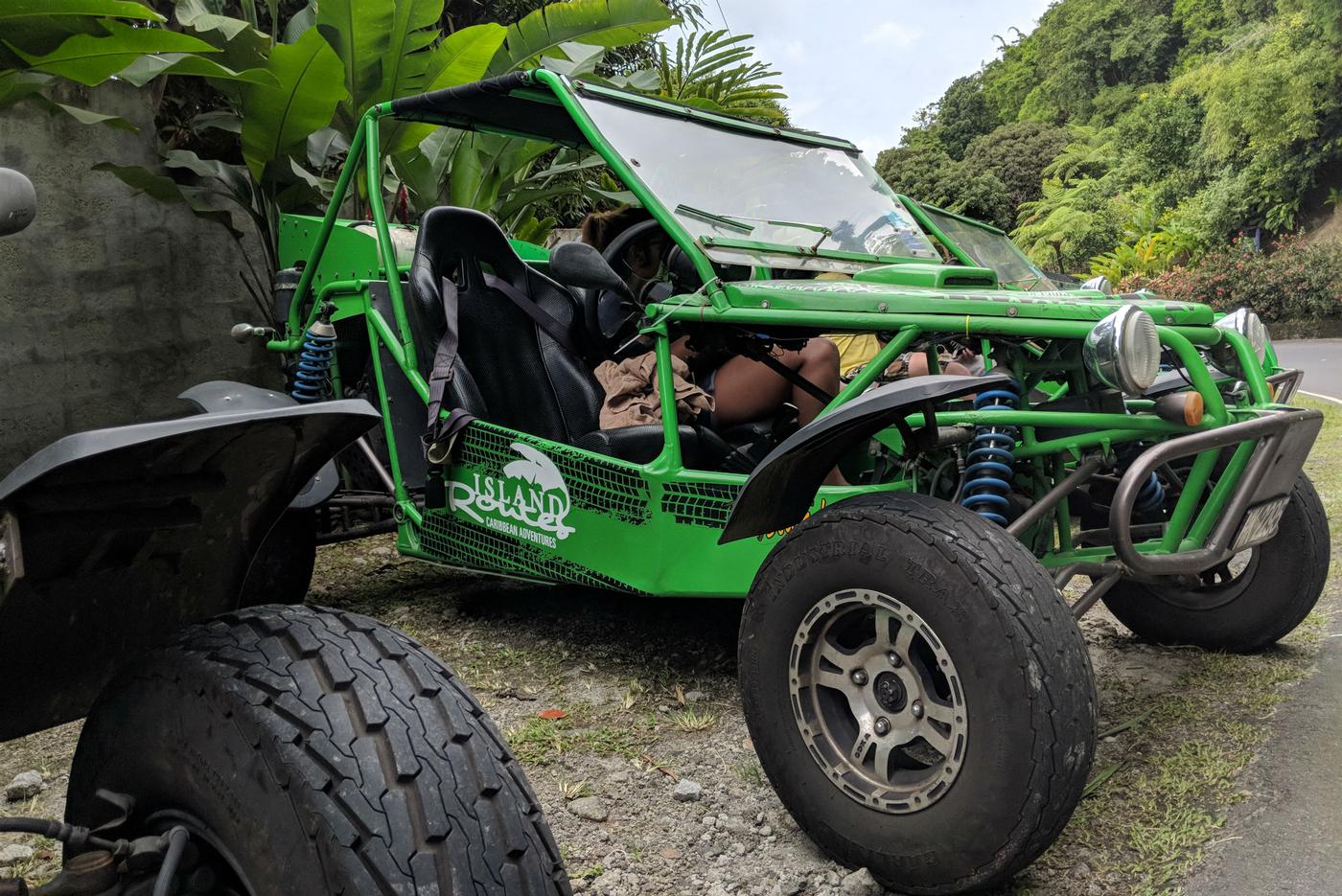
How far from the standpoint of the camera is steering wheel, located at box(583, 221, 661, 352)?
140 inches

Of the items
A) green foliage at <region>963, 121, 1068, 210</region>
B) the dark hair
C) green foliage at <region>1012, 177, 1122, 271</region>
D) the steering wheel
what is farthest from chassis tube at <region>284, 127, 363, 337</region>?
green foliage at <region>963, 121, 1068, 210</region>

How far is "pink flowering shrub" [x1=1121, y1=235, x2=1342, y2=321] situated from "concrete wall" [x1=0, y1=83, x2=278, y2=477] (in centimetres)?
2074

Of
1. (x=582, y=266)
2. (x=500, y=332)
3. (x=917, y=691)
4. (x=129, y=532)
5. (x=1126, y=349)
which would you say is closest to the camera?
(x=129, y=532)

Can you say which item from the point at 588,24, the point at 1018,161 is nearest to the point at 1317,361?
the point at 588,24

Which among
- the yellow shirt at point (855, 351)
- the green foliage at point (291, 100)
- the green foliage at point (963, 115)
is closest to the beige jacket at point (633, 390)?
the yellow shirt at point (855, 351)

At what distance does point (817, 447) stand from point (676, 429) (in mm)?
663

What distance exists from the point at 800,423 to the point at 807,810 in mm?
1309

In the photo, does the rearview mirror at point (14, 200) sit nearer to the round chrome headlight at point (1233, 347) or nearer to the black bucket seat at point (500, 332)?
the black bucket seat at point (500, 332)

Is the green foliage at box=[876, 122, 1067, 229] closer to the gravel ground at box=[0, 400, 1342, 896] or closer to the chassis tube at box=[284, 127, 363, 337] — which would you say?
the chassis tube at box=[284, 127, 363, 337]

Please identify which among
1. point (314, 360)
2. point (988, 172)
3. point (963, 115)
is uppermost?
point (963, 115)

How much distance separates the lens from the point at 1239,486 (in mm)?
2443

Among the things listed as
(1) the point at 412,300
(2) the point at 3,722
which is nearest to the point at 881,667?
(2) the point at 3,722

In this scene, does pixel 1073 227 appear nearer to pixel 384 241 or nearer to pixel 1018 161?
pixel 1018 161

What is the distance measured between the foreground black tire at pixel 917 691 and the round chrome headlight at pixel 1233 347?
1179 millimetres
